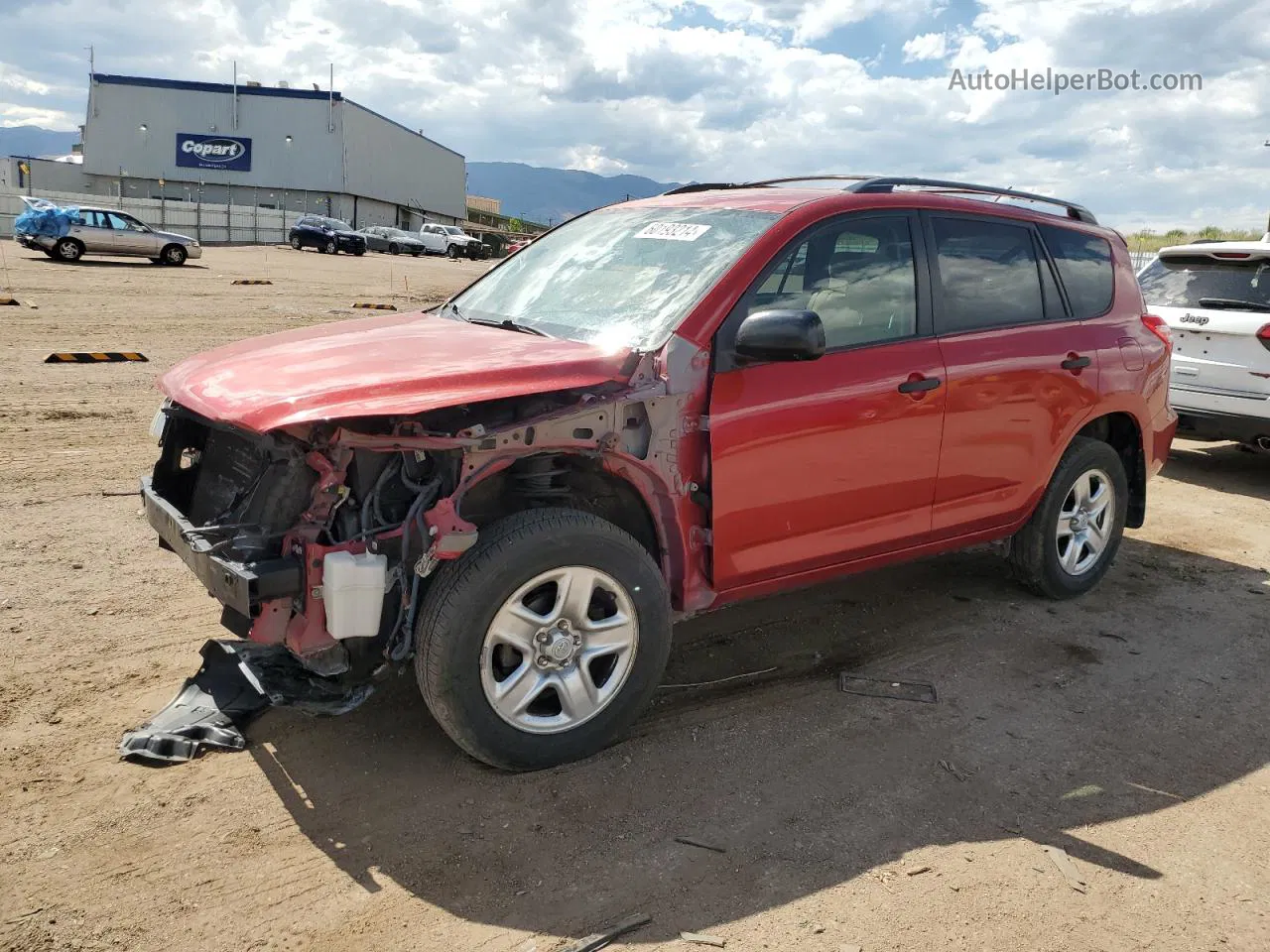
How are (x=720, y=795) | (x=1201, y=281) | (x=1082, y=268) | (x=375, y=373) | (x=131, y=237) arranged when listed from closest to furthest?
(x=375, y=373) < (x=720, y=795) < (x=1082, y=268) < (x=1201, y=281) < (x=131, y=237)

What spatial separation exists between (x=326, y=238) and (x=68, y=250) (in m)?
15.7

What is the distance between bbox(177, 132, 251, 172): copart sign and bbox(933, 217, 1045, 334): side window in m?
59.6

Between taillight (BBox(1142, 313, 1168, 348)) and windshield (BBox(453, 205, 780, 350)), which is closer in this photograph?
windshield (BBox(453, 205, 780, 350))

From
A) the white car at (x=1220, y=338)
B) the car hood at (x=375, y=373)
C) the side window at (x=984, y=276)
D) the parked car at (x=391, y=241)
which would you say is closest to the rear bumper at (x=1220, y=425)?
the white car at (x=1220, y=338)

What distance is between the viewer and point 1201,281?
825 centimetres

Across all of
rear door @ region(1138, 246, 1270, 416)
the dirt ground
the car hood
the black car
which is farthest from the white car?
the black car

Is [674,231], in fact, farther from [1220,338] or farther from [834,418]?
[1220,338]

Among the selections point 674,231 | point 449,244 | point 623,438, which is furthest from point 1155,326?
point 449,244

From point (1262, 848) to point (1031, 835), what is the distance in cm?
73

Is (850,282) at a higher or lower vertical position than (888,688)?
higher

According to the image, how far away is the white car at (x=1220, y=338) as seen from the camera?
7.70 meters

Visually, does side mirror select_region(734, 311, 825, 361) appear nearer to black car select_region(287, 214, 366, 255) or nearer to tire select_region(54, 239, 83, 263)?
tire select_region(54, 239, 83, 263)

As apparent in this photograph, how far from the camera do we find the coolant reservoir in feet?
9.79

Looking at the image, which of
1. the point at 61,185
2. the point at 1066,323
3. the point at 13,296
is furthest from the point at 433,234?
the point at 1066,323
